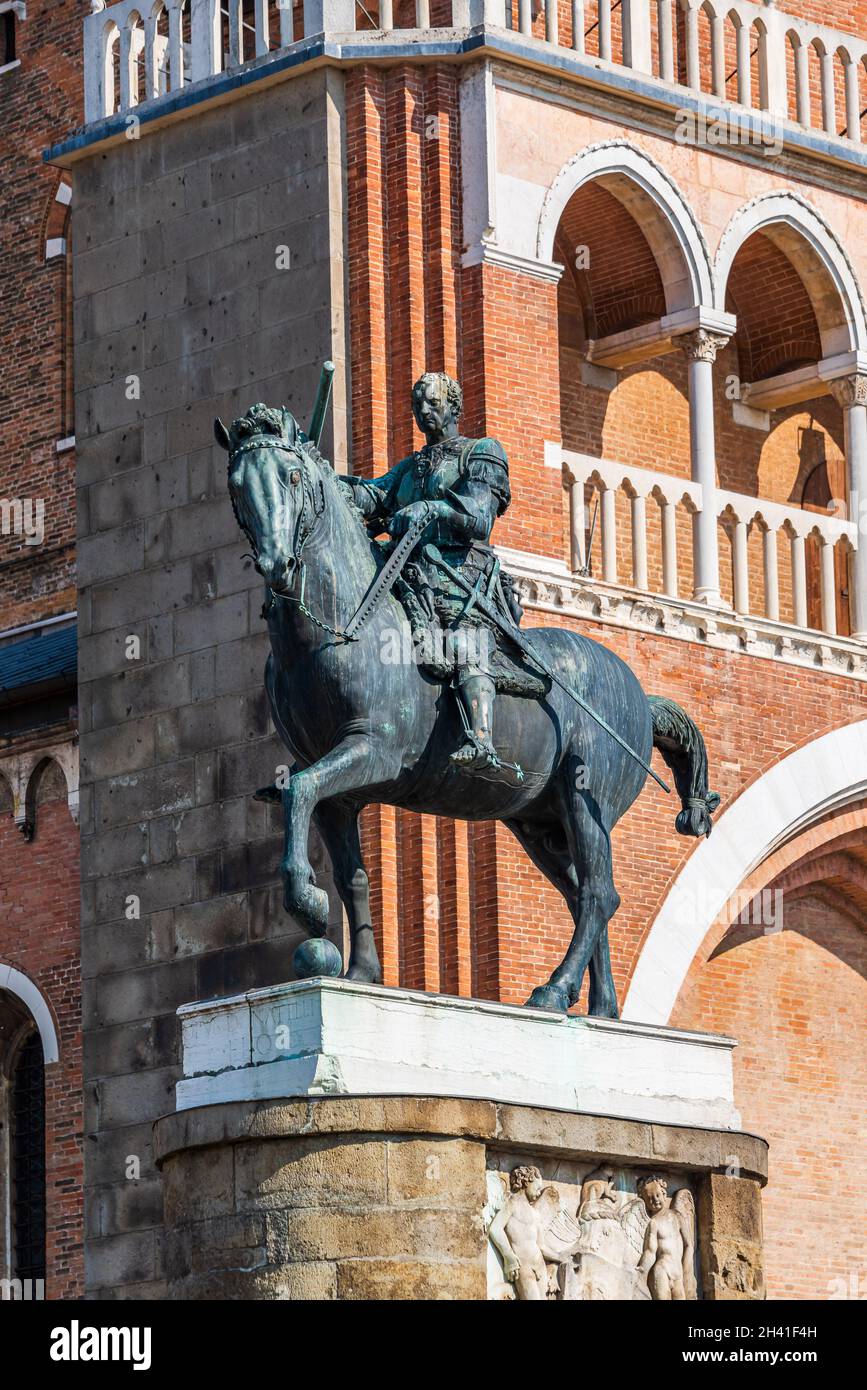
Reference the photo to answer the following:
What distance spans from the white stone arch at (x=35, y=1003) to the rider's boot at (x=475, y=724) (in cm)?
1157

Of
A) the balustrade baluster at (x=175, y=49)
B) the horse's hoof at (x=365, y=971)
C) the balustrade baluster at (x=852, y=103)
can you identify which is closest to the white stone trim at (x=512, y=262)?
the balustrade baluster at (x=175, y=49)

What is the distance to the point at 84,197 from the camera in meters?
28.1

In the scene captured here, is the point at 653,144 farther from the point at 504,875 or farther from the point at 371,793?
the point at 371,793

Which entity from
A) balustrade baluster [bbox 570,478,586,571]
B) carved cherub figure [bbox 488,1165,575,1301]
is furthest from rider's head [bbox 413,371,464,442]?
balustrade baluster [bbox 570,478,586,571]

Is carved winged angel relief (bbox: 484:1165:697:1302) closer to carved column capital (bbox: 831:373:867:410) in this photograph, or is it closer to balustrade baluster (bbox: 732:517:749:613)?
balustrade baluster (bbox: 732:517:749:613)

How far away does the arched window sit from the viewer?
2969 cm

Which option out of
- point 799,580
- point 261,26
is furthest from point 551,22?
point 799,580

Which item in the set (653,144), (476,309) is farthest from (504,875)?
(653,144)

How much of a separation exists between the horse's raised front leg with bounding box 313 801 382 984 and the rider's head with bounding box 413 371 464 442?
83.9 inches

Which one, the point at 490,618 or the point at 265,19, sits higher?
the point at 265,19

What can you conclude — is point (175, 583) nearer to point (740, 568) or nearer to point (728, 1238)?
point (740, 568)

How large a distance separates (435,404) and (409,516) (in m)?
0.81

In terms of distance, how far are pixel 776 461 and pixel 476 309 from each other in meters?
4.92

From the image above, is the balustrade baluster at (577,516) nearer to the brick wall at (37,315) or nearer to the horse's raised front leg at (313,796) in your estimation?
the brick wall at (37,315)
